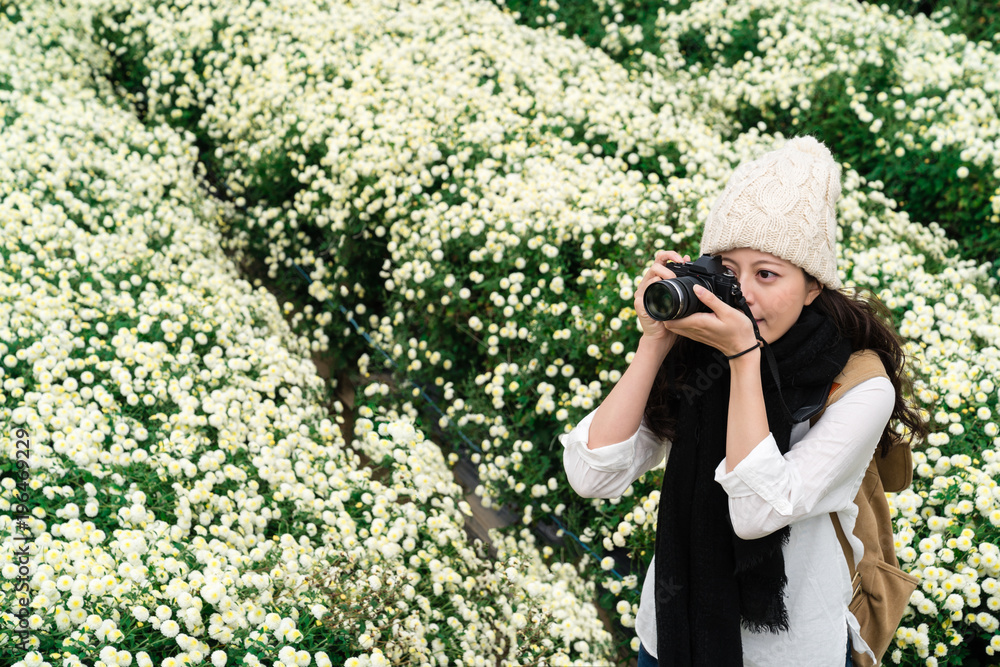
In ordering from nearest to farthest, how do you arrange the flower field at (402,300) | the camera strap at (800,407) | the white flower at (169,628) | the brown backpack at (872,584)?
1. the camera strap at (800,407)
2. the brown backpack at (872,584)
3. the white flower at (169,628)
4. the flower field at (402,300)

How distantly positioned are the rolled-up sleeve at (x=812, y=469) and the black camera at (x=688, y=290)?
0.28 metres

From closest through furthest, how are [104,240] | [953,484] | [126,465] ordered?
[953,484] → [126,465] → [104,240]

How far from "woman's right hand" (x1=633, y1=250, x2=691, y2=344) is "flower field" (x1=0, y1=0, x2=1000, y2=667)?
1.36 metres

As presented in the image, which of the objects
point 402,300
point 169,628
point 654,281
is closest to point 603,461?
point 654,281

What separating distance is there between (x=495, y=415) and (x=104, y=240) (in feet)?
7.40

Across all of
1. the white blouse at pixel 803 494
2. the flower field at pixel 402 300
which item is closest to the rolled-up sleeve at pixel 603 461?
the white blouse at pixel 803 494

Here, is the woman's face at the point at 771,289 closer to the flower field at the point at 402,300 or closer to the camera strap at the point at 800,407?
the camera strap at the point at 800,407

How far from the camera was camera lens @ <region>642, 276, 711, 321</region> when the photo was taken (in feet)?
4.48

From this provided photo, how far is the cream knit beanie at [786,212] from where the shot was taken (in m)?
1.43

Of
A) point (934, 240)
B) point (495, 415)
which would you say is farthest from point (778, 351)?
point (934, 240)

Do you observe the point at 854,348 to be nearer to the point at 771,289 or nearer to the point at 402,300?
the point at 771,289

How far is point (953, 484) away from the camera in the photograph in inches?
97.0

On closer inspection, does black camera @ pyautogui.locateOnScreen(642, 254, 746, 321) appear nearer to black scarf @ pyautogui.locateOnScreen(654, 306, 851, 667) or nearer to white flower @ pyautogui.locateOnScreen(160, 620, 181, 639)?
black scarf @ pyautogui.locateOnScreen(654, 306, 851, 667)

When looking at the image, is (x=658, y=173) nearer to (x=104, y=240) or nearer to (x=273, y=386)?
(x=273, y=386)
